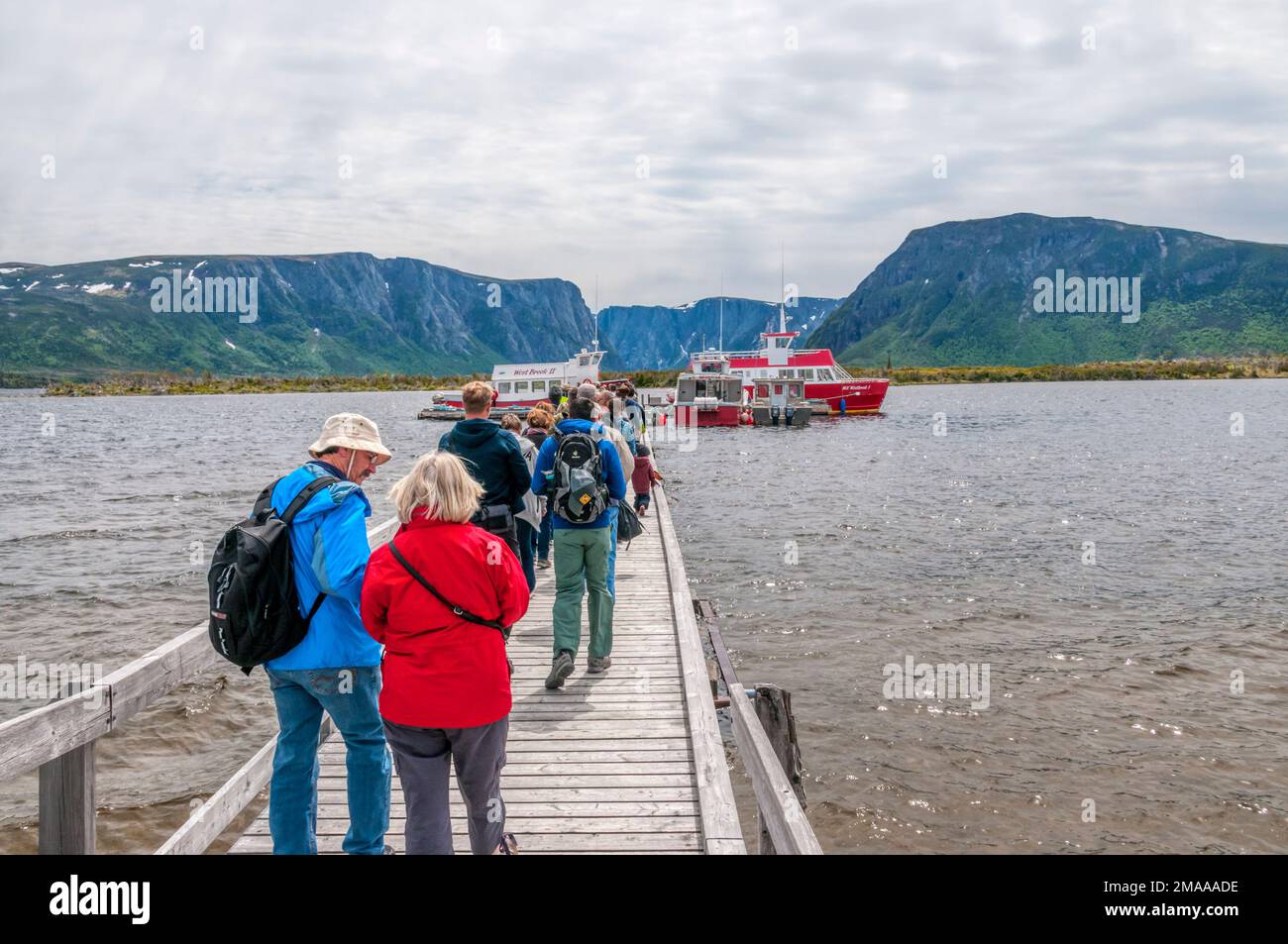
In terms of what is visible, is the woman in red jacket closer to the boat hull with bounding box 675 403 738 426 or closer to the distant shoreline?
the boat hull with bounding box 675 403 738 426

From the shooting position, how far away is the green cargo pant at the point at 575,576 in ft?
23.2

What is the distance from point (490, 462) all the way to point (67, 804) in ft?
11.0

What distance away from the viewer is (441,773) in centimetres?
394

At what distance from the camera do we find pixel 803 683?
11.5m

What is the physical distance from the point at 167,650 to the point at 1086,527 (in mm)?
23021

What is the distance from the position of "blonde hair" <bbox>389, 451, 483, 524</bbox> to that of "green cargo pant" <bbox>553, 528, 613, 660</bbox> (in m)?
3.25

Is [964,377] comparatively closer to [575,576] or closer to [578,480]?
[575,576]

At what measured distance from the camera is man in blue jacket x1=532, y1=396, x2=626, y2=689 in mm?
7023

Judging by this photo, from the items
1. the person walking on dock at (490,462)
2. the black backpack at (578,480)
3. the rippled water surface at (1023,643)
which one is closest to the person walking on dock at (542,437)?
the black backpack at (578,480)

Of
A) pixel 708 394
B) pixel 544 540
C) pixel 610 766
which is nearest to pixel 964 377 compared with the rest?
pixel 708 394

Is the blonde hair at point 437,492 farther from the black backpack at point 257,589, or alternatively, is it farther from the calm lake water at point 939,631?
the calm lake water at point 939,631

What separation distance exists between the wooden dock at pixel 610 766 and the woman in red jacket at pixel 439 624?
1.38 meters

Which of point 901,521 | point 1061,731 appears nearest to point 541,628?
point 1061,731
